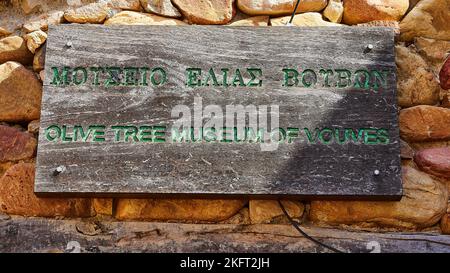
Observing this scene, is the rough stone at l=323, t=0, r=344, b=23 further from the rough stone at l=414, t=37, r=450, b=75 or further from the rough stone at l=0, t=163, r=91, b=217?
the rough stone at l=0, t=163, r=91, b=217

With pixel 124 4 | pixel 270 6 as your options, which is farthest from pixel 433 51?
pixel 124 4

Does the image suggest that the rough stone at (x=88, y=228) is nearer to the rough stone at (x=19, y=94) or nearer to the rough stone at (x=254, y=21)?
the rough stone at (x=19, y=94)

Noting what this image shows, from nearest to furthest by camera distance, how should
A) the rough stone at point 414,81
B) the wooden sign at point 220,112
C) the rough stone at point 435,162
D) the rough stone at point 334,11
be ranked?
the wooden sign at point 220,112, the rough stone at point 435,162, the rough stone at point 414,81, the rough stone at point 334,11

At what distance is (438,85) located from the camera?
2439mm

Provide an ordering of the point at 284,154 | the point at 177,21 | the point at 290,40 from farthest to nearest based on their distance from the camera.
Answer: the point at 177,21 < the point at 290,40 < the point at 284,154

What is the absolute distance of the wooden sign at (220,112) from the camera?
2.21 metres

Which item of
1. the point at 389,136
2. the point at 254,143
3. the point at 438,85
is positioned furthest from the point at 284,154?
the point at 438,85

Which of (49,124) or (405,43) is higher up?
(405,43)

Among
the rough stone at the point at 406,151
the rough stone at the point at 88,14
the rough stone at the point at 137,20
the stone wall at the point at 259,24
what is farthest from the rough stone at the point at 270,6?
the rough stone at the point at 406,151

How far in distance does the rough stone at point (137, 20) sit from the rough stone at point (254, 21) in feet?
0.72

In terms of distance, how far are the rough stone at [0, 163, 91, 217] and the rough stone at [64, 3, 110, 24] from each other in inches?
24.1

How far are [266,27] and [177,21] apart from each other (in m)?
0.37

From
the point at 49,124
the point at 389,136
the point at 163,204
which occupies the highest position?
the point at 389,136
